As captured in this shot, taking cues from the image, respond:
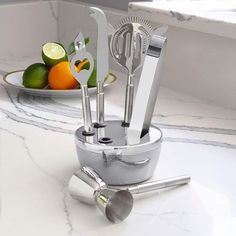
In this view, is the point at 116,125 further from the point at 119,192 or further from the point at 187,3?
the point at 187,3

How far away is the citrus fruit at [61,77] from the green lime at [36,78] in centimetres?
1

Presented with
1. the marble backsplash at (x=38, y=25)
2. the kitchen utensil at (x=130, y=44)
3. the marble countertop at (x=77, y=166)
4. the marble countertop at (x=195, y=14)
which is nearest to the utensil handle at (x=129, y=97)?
the kitchen utensil at (x=130, y=44)

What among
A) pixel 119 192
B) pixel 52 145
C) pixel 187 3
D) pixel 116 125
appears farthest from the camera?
pixel 187 3

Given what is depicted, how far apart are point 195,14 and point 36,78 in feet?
1.32

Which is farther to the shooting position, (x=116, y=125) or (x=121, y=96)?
(x=121, y=96)

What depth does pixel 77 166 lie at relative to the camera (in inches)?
34.2

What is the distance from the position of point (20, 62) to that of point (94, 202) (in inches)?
37.2

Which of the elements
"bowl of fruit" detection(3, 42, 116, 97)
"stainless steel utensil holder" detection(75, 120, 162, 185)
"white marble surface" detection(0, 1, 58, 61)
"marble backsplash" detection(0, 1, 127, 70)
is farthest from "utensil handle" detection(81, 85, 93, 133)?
"white marble surface" detection(0, 1, 58, 61)

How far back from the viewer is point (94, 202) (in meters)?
0.73

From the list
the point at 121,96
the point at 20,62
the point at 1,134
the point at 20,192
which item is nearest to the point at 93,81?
the point at 121,96

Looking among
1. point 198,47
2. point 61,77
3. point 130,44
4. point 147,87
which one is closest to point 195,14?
point 198,47

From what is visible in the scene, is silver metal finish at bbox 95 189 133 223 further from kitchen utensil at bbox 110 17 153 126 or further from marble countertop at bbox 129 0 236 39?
marble countertop at bbox 129 0 236 39

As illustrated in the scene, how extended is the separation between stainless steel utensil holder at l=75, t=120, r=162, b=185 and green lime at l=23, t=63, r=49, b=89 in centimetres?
48

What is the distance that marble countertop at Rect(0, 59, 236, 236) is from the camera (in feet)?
2.30
